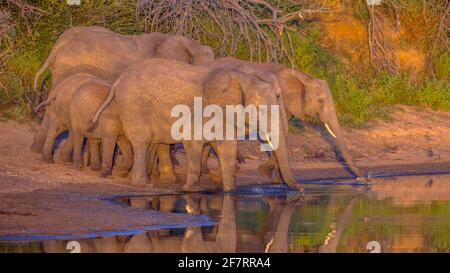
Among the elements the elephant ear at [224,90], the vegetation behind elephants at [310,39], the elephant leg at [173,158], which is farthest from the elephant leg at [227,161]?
the vegetation behind elephants at [310,39]

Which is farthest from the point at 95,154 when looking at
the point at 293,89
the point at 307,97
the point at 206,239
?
the point at 206,239

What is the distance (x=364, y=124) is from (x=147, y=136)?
214 inches

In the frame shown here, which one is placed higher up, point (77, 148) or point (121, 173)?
point (77, 148)

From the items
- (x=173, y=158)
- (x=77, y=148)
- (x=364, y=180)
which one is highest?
(x=77, y=148)

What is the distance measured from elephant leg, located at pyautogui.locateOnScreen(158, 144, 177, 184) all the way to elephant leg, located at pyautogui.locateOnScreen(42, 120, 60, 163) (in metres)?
1.39

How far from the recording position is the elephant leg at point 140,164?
1460cm

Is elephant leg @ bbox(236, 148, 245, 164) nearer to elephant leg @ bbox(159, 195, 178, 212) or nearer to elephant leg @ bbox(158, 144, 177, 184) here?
elephant leg @ bbox(158, 144, 177, 184)

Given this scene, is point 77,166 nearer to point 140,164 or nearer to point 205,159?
point 140,164

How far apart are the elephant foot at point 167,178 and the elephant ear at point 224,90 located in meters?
1.16

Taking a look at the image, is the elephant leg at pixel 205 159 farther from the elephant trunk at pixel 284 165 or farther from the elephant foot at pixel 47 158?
the elephant foot at pixel 47 158

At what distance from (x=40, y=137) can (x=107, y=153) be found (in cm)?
167

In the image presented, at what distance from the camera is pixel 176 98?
583 inches

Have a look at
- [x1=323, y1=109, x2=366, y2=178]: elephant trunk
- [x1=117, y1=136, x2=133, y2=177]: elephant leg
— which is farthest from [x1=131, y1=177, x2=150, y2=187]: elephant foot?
[x1=323, y1=109, x2=366, y2=178]: elephant trunk

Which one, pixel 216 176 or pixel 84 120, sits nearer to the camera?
pixel 216 176
